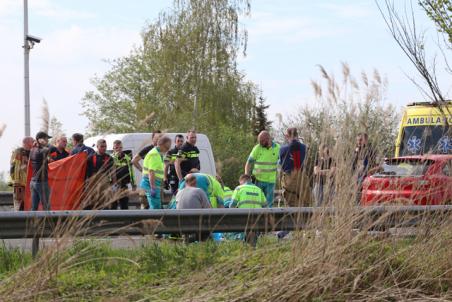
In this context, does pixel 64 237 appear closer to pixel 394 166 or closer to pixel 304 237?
pixel 304 237

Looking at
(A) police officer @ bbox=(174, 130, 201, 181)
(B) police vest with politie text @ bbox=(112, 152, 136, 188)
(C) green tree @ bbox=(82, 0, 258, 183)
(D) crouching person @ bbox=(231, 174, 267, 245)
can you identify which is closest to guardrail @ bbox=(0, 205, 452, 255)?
(B) police vest with politie text @ bbox=(112, 152, 136, 188)

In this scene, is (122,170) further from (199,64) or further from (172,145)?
(199,64)

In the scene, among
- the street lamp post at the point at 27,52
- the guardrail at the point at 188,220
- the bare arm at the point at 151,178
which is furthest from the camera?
the street lamp post at the point at 27,52

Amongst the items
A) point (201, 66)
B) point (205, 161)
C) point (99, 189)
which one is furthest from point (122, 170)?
point (201, 66)

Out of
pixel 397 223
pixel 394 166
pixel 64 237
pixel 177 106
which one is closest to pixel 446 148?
pixel 394 166

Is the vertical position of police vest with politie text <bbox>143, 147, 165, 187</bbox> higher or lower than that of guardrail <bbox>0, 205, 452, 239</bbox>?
higher

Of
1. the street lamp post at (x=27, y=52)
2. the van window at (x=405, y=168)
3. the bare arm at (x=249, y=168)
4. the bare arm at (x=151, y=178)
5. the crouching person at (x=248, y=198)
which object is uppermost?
the street lamp post at (x=27, y=52)

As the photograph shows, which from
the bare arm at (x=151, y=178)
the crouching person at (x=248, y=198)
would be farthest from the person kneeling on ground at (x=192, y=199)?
the bare arm at (x=151, y=178)

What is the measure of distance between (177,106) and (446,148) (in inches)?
1668

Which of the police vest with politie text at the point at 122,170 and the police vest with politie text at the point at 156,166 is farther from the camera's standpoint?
the police vest with politie text at the point at 156,166

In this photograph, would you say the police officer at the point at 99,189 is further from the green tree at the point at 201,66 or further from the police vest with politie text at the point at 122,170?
the green tree at the point at 201,66

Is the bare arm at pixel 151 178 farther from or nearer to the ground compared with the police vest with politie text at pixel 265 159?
nearer to the ground

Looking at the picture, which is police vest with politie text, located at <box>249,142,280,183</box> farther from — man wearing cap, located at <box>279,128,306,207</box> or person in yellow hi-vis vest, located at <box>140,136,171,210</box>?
man wearing cap, located at <box>279,128,306,207</box>

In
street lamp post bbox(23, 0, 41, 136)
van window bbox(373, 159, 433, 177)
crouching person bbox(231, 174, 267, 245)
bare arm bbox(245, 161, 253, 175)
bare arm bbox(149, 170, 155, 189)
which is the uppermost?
street lamp post bbox(23, 0, 41, 136)
